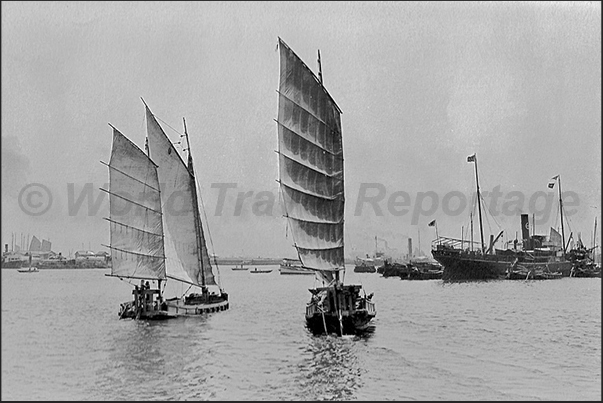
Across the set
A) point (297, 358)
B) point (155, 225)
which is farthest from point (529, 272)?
point (297, 358)

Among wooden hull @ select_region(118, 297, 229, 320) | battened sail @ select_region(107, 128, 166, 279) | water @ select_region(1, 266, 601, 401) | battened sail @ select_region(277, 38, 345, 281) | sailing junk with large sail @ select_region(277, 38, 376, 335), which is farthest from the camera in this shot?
battened sail @ select_region(107, 128, 166, 279)

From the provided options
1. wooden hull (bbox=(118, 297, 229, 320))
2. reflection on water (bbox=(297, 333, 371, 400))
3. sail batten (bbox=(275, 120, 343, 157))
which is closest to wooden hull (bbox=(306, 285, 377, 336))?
reflection on water (bbox=(297, 333, 371, 400))

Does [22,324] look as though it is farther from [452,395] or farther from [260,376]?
[452,395]

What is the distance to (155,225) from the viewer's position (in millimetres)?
48781

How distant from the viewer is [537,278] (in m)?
111

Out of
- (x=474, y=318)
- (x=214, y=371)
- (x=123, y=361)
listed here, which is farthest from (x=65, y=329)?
(x=474, y=318)

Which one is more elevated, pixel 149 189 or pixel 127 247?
pixel 149 189

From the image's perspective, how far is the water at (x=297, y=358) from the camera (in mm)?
23578

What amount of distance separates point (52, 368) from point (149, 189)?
2255 centimetres

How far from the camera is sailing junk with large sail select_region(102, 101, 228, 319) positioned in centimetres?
4697

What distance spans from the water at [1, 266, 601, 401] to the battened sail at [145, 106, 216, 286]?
451 centimetres

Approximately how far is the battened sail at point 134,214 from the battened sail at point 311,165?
39.4 feet

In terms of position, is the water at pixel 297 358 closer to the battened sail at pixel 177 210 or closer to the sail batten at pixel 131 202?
the battened sail at pixel 177 210

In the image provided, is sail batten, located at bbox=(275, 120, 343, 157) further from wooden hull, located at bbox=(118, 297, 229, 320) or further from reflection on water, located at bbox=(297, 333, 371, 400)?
wooden hull, located at bbox=(118, 297, 229, 320)
